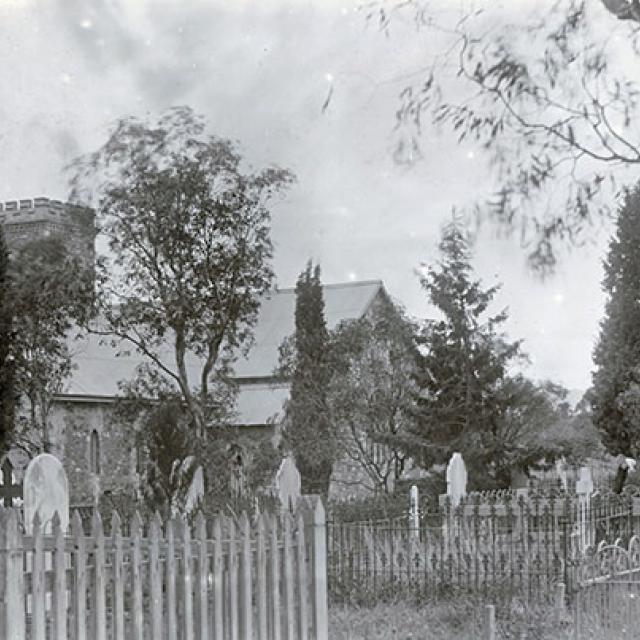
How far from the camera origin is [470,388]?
27.9 m

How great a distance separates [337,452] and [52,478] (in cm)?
1393

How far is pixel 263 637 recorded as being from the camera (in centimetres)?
723

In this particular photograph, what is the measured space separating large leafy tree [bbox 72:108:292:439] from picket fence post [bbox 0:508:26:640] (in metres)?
16.9

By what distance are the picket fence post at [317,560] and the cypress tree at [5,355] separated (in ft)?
55.9

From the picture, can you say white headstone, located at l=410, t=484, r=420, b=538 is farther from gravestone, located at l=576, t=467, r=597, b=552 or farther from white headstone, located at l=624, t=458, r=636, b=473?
white headstone, located at l=624, t=458, r=636, b=473

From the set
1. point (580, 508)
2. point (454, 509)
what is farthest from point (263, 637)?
point (454, 509)

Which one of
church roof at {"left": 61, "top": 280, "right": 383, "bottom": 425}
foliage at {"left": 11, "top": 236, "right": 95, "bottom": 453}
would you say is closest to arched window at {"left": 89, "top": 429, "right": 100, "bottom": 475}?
church roof at {"left": 61, "top": 280, "right": 383, "bottom": 425}

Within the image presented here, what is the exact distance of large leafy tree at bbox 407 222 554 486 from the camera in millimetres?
27422

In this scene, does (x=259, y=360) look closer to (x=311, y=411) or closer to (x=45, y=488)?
(x=311, y=411)

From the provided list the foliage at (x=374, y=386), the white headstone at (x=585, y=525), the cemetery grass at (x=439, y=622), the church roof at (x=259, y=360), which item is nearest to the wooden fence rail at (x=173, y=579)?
the cemetery grass at (x=439, y=622)

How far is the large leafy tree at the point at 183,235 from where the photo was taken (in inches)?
910

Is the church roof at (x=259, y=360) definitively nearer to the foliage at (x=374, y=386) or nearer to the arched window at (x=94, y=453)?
the arched window at (x=94, y=453)

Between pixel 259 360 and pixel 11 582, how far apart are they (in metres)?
30.3

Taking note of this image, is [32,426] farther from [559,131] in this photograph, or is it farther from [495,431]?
[559,131]
